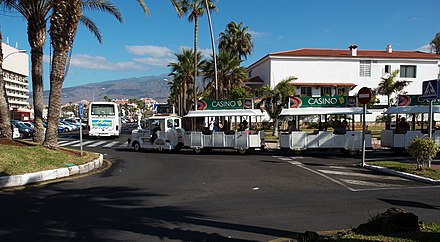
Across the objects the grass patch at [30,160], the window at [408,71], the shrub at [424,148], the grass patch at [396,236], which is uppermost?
the window at [408,71]

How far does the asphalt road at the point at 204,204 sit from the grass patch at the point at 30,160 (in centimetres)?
118

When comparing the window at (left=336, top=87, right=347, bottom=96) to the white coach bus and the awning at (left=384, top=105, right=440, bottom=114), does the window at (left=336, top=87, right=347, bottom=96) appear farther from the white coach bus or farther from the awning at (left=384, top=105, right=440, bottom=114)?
the white coach bus

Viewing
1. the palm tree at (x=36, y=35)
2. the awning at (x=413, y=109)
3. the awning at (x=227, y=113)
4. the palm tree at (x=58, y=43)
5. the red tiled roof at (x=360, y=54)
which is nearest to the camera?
the palm tree at (x=58, y=43)

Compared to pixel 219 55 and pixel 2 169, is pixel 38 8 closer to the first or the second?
pixel 2 169

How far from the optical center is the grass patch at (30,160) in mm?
10344

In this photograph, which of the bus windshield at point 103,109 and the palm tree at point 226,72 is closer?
the bus windshield at point 103,109

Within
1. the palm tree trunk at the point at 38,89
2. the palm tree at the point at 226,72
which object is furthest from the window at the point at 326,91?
the palm tree trunk at the point at 38,89

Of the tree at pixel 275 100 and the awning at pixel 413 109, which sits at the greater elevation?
the tree at pixel 275 100

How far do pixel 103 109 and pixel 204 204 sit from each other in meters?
25.3

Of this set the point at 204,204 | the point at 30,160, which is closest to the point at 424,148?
the point at 204,204

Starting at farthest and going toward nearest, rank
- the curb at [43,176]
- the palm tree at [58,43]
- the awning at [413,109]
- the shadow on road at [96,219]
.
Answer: the awning at [413,109]
the palm tree at [58,43]
the curb at [43,176]
the shadow on road at [96,219]

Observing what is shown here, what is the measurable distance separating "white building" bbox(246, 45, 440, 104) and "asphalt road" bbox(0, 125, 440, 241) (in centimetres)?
3662

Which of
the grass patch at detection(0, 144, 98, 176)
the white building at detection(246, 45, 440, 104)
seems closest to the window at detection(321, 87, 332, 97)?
the white building at detection(246, 45, 440, 104)

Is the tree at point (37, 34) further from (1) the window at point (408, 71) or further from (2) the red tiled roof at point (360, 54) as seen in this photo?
(1) the window at point (408, 71)
